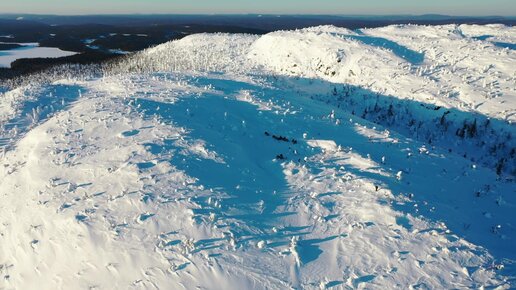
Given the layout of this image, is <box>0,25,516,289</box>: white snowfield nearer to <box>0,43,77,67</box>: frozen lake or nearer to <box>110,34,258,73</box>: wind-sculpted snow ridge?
<box>110,34,258,73</box>: wind-sculpted snow ridge

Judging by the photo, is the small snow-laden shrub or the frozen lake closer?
the small snow-laden shrub

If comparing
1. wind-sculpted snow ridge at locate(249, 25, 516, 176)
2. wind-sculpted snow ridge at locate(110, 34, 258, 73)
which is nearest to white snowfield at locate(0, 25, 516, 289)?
wind-sculpted snow ridge at locate(249, 25, 516, 176)

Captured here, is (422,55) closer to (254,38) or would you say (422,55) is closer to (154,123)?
(154,123)

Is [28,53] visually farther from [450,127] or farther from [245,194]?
[245,194]

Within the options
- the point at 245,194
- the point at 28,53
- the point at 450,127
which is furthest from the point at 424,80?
the point at 28,53

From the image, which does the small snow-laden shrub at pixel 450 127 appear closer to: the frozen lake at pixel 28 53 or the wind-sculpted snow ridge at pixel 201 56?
the wind-sculpted snow ridge at pixel 201 56

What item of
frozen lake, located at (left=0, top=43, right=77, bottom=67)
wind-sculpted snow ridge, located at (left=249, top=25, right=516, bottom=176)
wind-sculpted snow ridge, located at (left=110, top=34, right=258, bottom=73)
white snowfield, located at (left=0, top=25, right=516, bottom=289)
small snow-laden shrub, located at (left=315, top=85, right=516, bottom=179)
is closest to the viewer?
white snowfield, located at (left=0, top=25, right=516, bottom=289)
